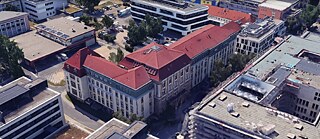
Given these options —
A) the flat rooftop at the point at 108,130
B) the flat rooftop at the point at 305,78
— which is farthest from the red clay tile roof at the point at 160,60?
the flat rooftop at the point at 305,78

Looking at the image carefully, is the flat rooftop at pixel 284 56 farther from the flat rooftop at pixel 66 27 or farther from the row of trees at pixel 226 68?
the flat rooftop at pixel 66 27

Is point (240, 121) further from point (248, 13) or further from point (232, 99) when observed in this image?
point (248, 13)

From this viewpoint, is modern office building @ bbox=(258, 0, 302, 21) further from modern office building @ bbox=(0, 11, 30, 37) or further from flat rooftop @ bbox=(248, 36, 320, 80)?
modern office building @ bbox=(0, 11, 30, 37)

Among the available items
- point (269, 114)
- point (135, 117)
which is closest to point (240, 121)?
point (269, 114)

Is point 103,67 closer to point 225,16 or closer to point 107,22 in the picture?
point 107,22

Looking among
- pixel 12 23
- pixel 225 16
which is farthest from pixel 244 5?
pixel 12 23

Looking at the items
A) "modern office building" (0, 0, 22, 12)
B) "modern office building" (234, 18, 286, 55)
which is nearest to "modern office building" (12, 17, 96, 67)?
"modern office building" (0, 0, 22, 12)
